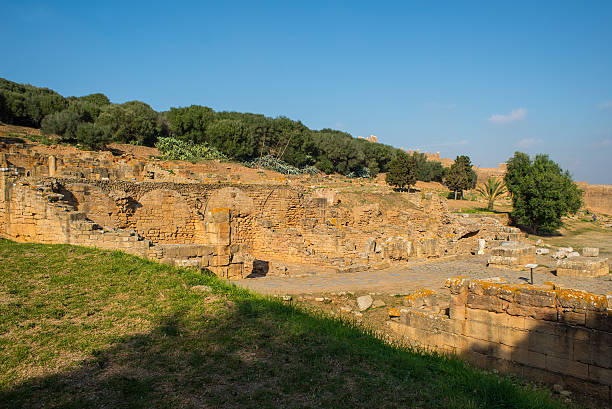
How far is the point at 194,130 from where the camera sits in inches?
1786

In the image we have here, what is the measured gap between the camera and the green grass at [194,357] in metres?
4.00

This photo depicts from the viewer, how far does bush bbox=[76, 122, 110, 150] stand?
30.7 m

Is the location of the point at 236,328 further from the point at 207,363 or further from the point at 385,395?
the point at 385,395

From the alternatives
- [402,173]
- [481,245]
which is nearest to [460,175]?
[402,173]

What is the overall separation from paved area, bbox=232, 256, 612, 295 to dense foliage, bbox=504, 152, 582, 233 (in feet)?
59.9

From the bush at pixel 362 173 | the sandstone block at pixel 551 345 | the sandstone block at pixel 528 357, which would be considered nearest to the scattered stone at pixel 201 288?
the sandstone block at pixel 528 357

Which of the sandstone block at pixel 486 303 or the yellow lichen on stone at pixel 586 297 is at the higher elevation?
the yellow lichen on stone at pixel 586 297

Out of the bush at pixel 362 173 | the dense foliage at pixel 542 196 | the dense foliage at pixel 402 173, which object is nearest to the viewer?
the dense foliage at pixel 542 196

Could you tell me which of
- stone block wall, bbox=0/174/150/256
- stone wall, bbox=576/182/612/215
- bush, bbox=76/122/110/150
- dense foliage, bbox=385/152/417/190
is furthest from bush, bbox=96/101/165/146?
stone wall, bbox=576/182/612/215

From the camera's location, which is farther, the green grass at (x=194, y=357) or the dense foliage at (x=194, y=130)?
the dense foliage at (x=194, y=130)

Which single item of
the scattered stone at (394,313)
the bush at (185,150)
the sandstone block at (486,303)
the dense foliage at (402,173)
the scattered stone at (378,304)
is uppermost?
the bush at (185,150)

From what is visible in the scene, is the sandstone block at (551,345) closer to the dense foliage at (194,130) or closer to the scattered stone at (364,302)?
the scattered stone at (364,302)

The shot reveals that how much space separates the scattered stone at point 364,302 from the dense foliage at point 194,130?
28.7 meters

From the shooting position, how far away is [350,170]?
189 feet
